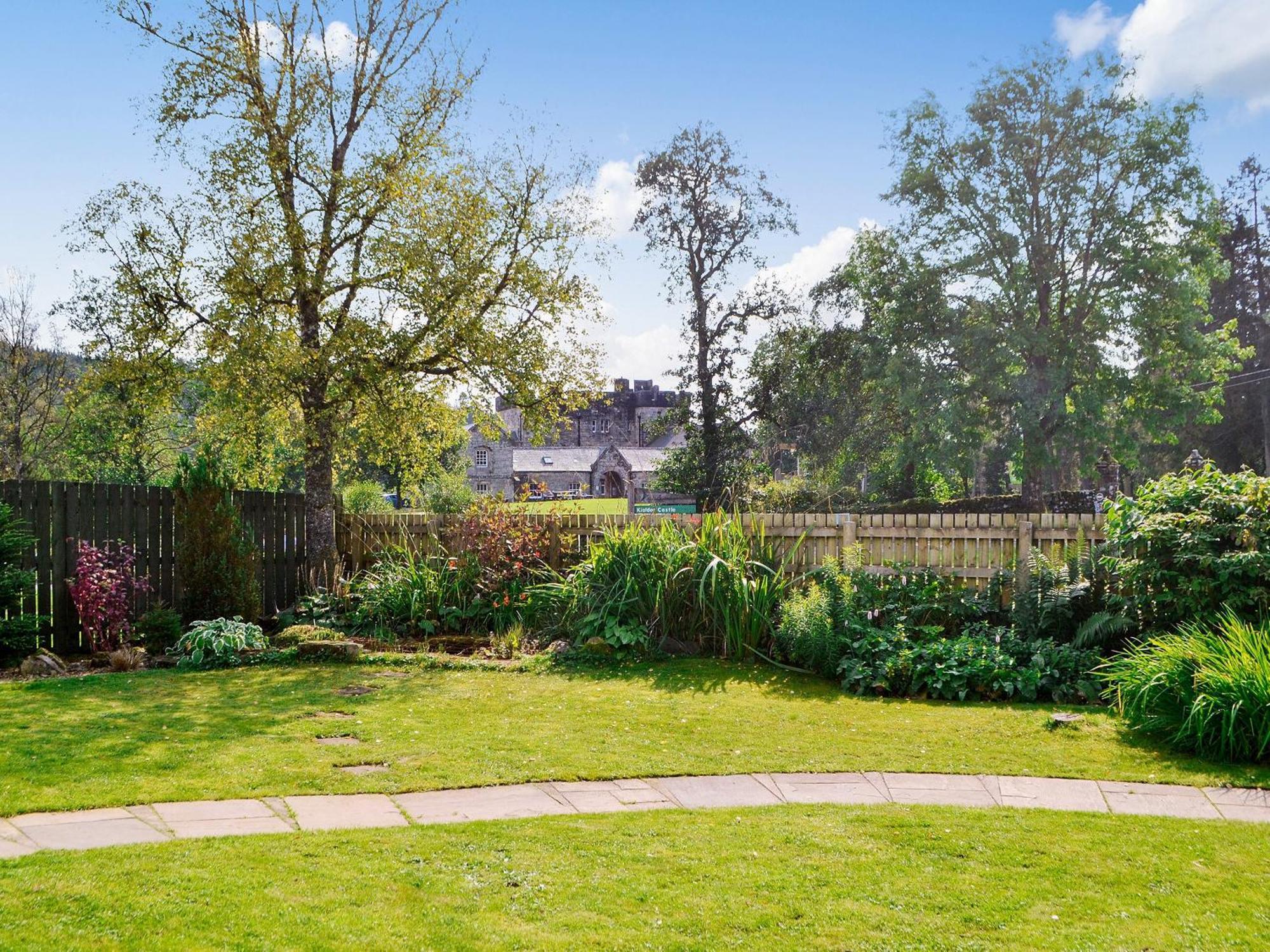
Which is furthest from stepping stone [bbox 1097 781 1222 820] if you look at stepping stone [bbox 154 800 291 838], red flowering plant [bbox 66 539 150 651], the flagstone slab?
red flowering plant [bbox 66 539 150 651]

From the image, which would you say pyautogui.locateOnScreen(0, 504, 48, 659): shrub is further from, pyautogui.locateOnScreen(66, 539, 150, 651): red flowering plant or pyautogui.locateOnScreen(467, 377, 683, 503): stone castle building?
pyautogui.locateOnScreen(467, 377, 683, 503): stone castle building

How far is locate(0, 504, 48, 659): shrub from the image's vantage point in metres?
7.89

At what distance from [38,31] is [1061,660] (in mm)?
10394

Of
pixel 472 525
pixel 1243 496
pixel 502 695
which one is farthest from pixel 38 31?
pixel 1243 496

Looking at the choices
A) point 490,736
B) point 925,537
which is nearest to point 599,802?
point 490,736

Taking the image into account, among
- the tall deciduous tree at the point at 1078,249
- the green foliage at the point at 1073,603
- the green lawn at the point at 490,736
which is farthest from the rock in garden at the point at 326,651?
the tall deciduous tree at the point at 1078,249

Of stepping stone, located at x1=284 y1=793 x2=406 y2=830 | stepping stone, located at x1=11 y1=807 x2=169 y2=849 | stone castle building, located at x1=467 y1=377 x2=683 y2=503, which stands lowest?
stepping stone, located at x1=284 y1=793 x2=406 y2=830

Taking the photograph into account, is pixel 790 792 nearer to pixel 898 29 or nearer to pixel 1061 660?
pixel 1061 660

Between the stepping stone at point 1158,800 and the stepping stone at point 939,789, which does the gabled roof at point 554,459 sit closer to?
the stepping stone at point 939,789

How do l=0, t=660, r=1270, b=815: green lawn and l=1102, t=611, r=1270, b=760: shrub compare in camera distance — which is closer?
l=0, t=660, r=1270, b=815: green lawn

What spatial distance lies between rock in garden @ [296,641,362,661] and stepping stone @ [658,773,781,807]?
4.73 metres

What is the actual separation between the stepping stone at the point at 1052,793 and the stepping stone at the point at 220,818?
3.40m

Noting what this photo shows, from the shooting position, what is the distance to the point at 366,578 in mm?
10977

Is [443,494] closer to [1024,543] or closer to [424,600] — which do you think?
[424,600]
